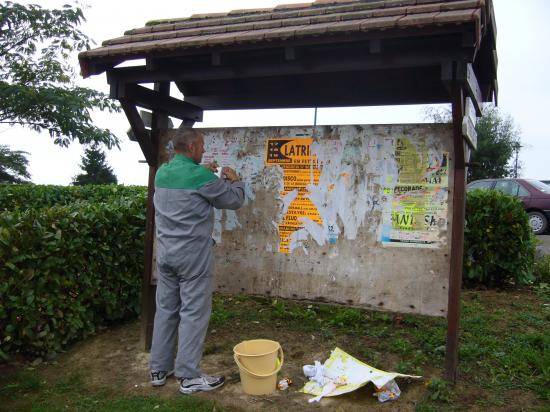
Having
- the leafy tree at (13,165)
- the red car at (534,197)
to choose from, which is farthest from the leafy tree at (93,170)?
the red car at (534,197)

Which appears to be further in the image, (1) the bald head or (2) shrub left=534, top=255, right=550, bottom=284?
(2) shrub left=534, top=255, right=550, bottom=284

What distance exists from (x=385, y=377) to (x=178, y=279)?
5.91ft

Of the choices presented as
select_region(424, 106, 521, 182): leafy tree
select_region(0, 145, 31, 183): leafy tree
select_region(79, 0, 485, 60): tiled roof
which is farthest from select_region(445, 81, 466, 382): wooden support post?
select_region(424, 106, 521, 182): leafy tree

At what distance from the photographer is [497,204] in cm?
693

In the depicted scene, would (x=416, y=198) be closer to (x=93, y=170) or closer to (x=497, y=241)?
(x=497, y=241)

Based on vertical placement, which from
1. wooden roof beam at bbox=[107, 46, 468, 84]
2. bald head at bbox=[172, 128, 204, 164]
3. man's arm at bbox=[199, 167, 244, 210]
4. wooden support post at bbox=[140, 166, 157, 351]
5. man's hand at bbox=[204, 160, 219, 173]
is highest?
wooden roof beam at bbox=[107, 46, 468, 84]

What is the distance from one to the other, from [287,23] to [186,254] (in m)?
2.00

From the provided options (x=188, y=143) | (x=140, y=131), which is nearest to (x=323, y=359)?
(x=188, y=143)

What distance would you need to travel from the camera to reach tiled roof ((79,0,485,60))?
3.28m

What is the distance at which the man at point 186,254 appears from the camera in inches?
150

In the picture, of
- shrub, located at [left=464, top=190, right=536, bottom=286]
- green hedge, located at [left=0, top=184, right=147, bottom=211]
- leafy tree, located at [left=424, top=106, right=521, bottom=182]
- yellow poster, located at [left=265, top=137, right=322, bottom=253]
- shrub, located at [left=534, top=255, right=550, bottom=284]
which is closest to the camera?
yellow poster, located at [left=265, top=137, right=322, bottom=253]

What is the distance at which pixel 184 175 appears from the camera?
3855mm

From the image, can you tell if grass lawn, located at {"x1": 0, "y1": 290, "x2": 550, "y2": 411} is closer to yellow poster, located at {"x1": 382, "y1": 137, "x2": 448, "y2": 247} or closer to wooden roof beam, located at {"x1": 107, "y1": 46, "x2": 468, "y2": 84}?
yellow poster, located at {"x1": 382, "y1": 137, "x2": 448, "y2": 247}

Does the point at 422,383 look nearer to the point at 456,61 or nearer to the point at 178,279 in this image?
the point at 178,279
